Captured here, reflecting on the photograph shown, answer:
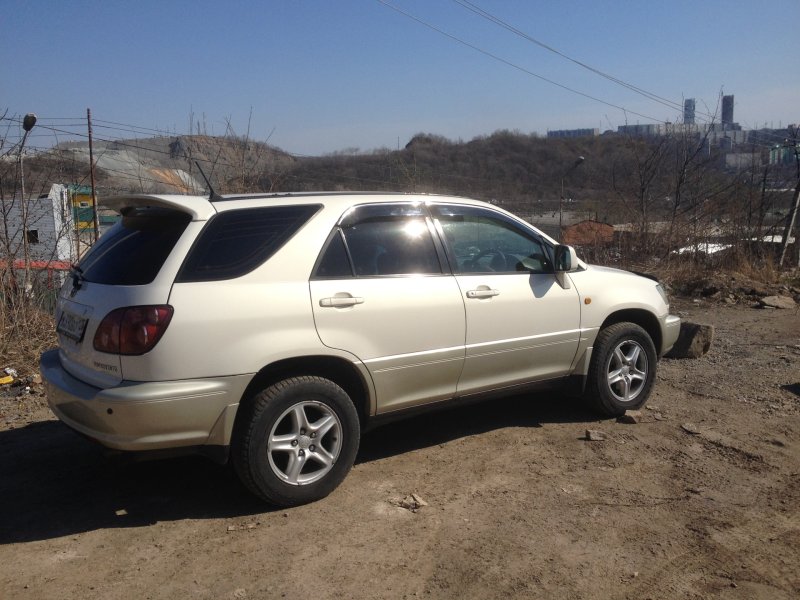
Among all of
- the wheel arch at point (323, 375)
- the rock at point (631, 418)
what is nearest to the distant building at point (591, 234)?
the rock at point (631, 418)

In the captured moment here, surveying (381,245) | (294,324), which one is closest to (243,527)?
(294,324)

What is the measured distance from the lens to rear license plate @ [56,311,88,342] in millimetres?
3922

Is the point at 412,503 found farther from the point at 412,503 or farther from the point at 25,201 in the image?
the point at 25,201

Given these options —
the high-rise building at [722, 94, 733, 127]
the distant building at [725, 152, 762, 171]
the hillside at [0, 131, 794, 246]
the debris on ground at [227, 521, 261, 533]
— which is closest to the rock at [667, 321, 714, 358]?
the hillside at [0, 131, 794, 246]

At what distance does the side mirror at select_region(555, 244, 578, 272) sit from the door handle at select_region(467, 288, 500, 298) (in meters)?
0.67

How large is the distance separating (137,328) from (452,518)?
1.97 m

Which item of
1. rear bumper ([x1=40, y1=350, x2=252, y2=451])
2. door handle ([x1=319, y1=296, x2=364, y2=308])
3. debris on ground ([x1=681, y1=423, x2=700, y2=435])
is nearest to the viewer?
rear bumper ([x1=40, y1=350, x2=252, y2=451])

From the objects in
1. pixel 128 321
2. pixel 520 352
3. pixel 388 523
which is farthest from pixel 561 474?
pixel 128 321

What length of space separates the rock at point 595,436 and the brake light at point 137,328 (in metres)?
3.18

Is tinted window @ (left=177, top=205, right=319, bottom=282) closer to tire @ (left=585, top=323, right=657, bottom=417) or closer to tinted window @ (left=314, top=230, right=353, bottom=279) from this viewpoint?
tinted window @ (left=314, top=230, right=353, bottom=279)

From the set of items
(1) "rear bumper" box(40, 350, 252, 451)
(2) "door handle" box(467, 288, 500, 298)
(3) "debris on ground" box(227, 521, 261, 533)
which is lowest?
(3) "debris on ground" box(227, 521, 261, 533)

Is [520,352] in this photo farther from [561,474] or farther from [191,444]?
[191,444]

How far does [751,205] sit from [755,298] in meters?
4.14

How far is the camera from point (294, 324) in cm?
400
